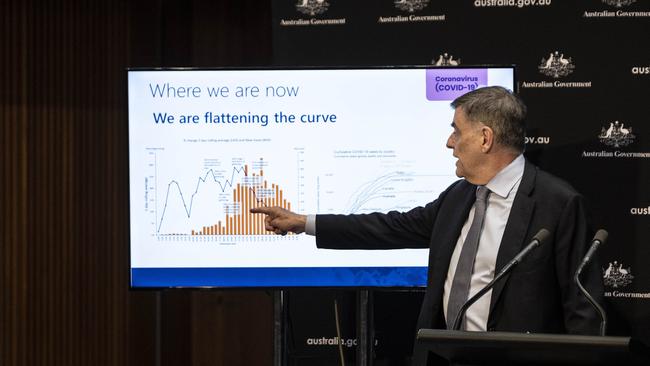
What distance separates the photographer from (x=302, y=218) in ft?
11.9

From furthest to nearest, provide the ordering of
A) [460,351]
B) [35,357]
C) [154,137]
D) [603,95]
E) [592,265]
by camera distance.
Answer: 1. [35,357]
2. [603,95]
3. [154,137]
4. [592,265]
5. [460,351]

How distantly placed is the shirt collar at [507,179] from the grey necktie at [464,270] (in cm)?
8

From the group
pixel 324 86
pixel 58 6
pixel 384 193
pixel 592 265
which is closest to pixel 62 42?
pixel 58 6

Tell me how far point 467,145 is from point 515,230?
33 cm

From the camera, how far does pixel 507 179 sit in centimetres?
305

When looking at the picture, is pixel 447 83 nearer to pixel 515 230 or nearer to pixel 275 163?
pixel 275 163

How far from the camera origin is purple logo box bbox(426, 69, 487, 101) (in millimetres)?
3986

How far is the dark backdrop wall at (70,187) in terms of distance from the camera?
5414 millimetres

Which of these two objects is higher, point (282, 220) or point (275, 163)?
point (275, 163)

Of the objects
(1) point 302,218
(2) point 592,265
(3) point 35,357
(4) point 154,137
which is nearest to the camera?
(2) point 592,265

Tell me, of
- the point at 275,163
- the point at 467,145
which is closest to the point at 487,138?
the point at 467,145

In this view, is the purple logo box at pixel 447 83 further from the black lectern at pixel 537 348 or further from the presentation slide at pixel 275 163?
the black lectern at pixel 537 348

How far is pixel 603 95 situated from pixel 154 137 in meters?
2.21

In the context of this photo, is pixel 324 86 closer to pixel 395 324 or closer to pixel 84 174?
pixel 395 324
